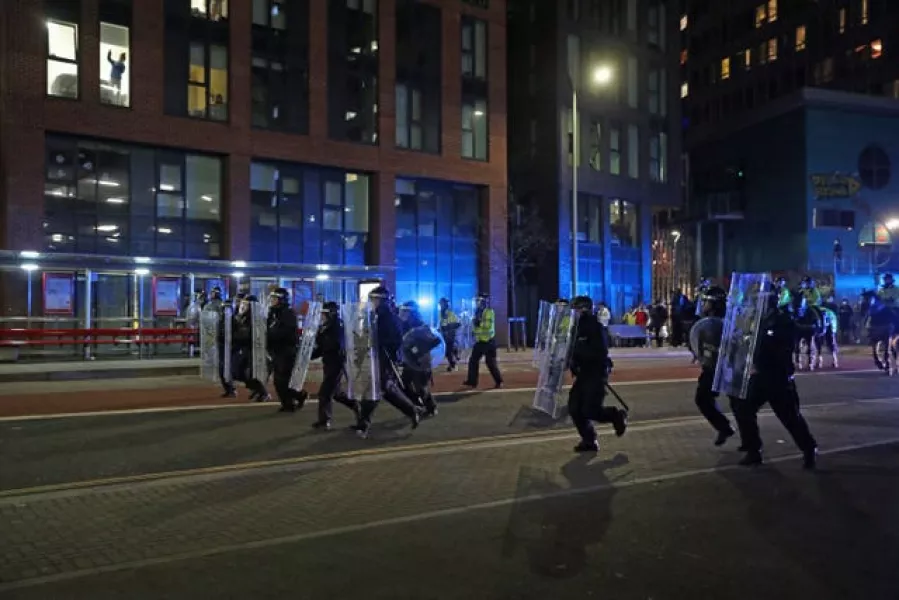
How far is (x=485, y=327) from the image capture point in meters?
15.2

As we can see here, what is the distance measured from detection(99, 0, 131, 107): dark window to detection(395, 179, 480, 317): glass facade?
10970mm

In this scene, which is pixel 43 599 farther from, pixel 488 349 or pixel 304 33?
pixel 304 33

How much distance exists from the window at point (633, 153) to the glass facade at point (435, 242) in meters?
11.6

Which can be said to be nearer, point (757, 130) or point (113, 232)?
point (113, 232)

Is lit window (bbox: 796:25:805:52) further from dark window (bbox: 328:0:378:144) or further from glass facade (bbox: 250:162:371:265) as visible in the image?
glass facade (bbox: 250:162:371:265)

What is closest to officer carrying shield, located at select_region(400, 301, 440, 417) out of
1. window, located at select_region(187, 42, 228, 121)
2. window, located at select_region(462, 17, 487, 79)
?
window, located at select_region(187, 42, 228, 121)

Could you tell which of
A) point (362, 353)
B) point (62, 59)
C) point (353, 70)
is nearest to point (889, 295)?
point (362, 353)

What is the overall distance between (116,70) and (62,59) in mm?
1628

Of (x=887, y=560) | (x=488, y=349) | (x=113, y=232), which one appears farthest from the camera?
(x=113, y=232)

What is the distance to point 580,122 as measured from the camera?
40.0 meters

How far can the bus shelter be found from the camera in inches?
843

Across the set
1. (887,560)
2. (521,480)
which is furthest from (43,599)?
(887,560)

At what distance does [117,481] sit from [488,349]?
28.1 feet

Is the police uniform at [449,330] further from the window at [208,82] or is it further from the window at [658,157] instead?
the window at [658,157]
